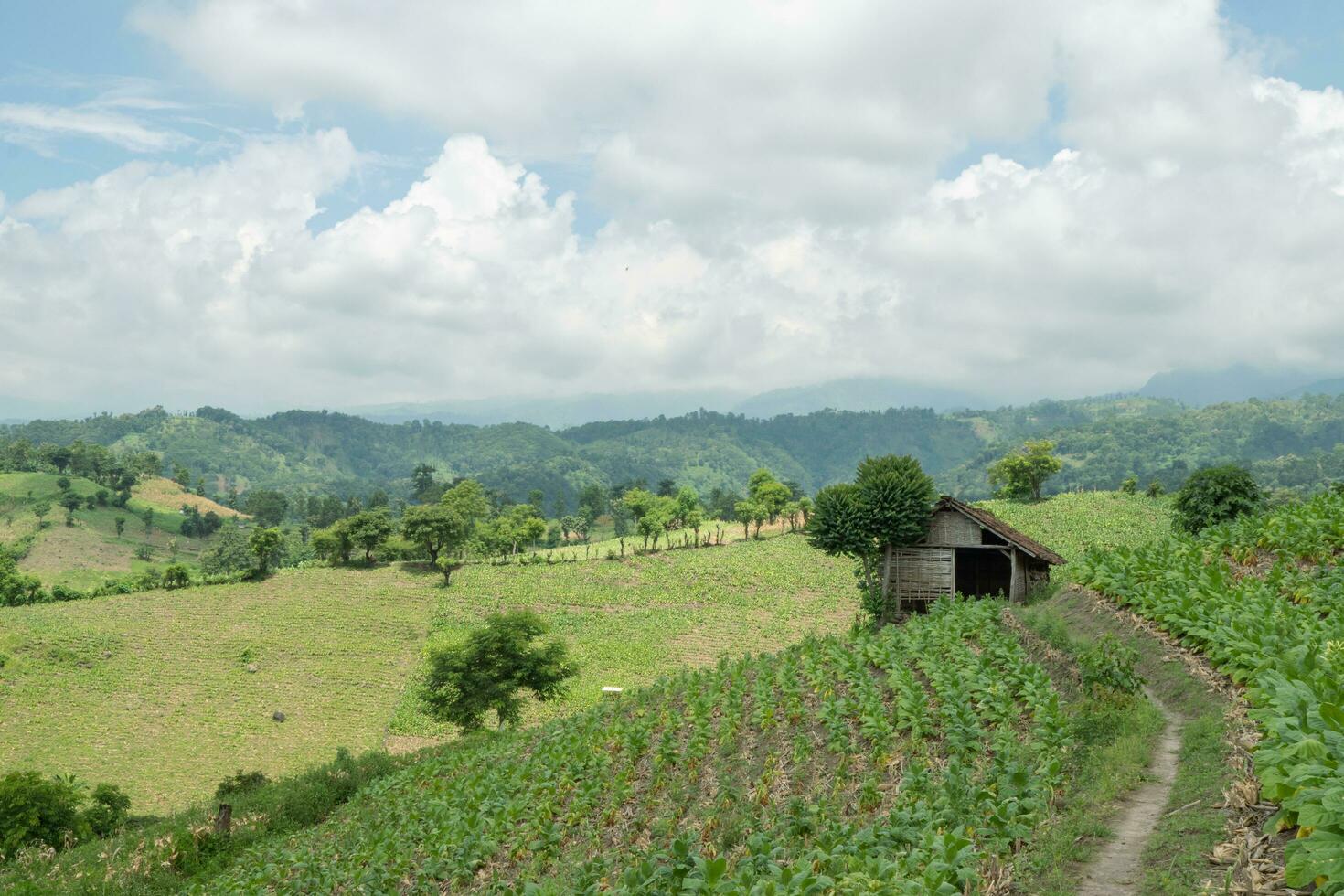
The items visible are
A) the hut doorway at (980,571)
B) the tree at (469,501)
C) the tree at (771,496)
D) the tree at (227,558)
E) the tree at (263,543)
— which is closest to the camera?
the hut doorway at (980,571)

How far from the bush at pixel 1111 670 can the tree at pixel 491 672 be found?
28.0 m

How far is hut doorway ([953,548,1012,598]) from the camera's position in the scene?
38.5m

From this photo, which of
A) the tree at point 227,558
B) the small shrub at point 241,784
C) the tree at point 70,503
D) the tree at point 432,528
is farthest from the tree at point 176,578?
the tree at point 70,503

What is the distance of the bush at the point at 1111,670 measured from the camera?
45.3ft

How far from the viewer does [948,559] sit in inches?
1398

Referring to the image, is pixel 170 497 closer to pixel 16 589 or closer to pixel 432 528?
pixel 16 589

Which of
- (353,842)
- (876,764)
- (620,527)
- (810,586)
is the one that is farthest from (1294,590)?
(620,527)

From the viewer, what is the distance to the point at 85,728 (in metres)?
44.9

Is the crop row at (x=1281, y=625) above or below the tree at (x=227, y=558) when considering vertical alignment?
above

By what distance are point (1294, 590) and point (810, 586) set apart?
199ft

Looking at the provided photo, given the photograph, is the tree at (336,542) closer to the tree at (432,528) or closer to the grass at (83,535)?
the tree at (432,528)

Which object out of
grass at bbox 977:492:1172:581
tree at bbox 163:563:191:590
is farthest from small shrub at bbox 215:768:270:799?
grass at bbox 977:492:1172:581

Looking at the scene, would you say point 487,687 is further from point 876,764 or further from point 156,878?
point 876,764

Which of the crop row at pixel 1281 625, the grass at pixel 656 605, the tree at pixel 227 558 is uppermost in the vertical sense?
the crop row at pixel 1281 625
